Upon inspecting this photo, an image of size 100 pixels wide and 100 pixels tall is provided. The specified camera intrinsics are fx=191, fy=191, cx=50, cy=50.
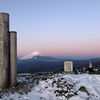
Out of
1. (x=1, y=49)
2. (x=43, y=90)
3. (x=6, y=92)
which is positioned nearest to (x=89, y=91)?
(x=43, y=90)

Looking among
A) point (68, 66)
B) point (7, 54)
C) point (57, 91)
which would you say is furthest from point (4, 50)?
point (68, 66)

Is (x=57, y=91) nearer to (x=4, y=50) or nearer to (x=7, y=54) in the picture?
(x=7, y=54)

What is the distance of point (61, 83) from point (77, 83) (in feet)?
2.96

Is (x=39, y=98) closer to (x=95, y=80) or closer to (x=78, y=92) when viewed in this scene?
(x=78, y=92)

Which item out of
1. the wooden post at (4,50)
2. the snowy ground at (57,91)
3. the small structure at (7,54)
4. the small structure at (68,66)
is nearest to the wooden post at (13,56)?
the small structure at (7,54)

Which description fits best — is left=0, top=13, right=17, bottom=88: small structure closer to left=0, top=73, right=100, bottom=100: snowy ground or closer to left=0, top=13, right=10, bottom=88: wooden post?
left=0, top=13, right=10, bottom=88: wooden post

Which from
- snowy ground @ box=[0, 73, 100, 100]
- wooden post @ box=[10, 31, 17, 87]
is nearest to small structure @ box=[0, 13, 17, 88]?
wooden post @ box=[10, 31, 17, 87]

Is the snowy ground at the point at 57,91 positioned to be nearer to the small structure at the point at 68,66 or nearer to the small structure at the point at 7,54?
the small structure at the point at 7,54

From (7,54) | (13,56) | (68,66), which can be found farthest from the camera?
(68,66)

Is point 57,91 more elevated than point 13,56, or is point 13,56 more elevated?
point 13,56


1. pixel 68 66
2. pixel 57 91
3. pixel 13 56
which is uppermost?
pixel 13 56

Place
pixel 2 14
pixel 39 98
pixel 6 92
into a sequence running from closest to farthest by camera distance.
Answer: pixel 39 98 < pixel 6 92 < pixel 2 14

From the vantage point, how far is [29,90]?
10422mm

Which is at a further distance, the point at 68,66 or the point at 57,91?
the point at 68,66
